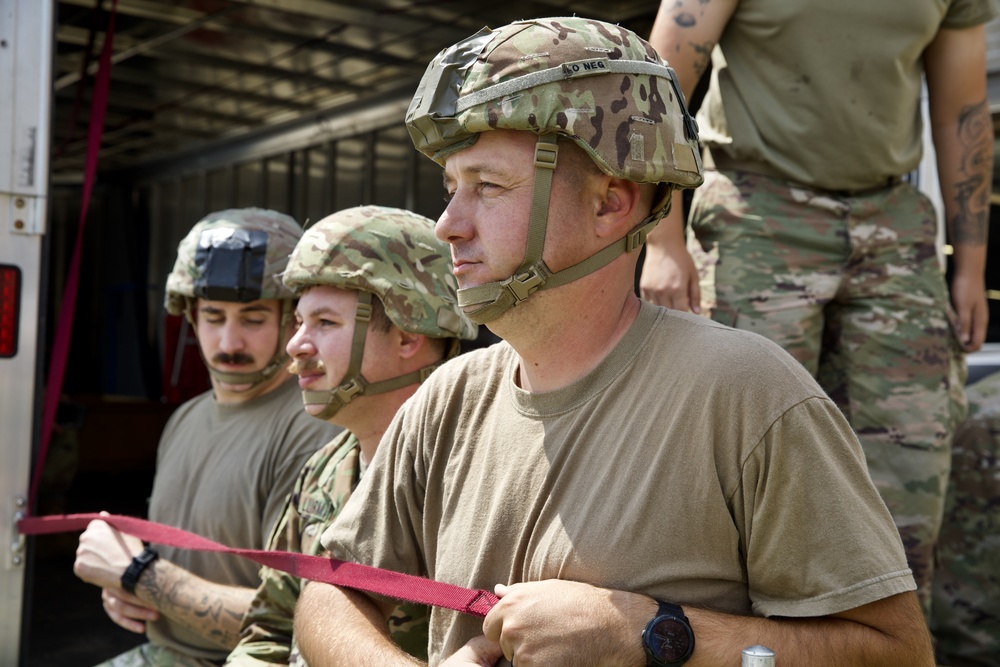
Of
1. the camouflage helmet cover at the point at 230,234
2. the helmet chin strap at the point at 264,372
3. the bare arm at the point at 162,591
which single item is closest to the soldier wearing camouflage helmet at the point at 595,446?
the bare arm at the point at 162,591

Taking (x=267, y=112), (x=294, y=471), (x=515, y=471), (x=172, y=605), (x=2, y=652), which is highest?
(x=267, y=112)

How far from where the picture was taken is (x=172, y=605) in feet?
9.94

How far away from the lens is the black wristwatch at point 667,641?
1.53 meters

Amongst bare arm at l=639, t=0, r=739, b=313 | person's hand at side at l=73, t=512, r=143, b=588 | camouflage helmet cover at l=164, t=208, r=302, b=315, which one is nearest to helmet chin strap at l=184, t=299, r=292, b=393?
camouflage helmet cover at l=164, t=208, r=302, b=315

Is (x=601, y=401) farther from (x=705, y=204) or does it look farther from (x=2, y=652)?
(x=2, y=652)

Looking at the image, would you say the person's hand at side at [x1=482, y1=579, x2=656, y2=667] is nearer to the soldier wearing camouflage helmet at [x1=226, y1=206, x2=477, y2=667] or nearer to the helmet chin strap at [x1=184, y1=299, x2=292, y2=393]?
the soldier wearing camouflage helmet at [x1=226, y1=206, x2=477, y2=667]

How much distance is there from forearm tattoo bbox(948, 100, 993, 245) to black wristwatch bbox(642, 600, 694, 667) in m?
1.90

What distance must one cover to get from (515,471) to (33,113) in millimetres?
2445

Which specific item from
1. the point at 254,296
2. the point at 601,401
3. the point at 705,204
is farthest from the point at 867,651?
the point at 254,296

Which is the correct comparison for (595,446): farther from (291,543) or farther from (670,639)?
(291,543)

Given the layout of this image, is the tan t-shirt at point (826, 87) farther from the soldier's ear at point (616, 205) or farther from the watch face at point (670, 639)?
the watch face at point (670, 639)

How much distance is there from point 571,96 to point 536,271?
0.92ft

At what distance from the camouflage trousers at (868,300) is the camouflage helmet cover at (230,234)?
4.73 ft

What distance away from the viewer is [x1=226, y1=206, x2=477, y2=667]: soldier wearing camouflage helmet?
2697 mm
